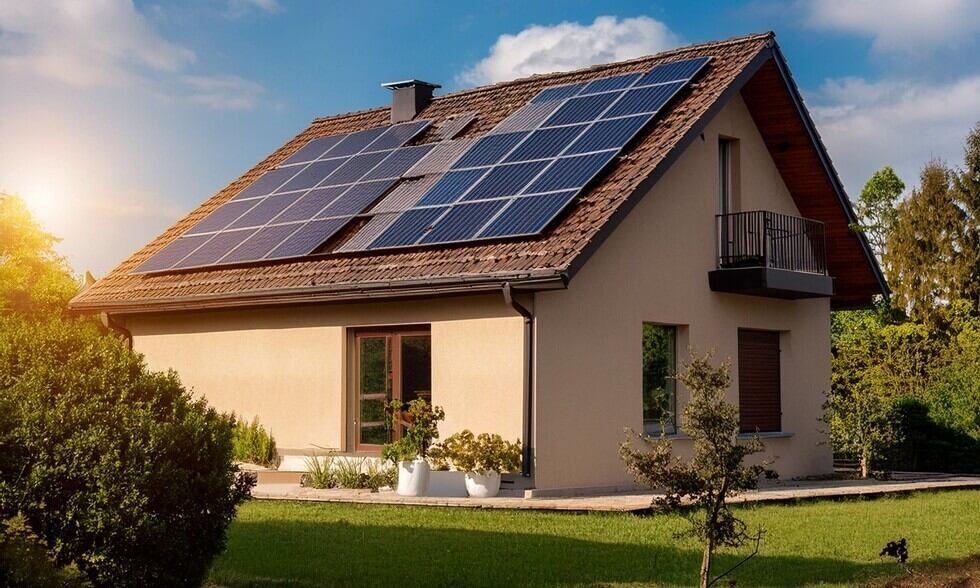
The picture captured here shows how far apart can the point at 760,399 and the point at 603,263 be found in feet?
16.5

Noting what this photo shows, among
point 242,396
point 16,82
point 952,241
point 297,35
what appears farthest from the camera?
point 952,241

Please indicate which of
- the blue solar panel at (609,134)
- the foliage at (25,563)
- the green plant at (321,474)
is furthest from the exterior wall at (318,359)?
the foliage at (25,563)

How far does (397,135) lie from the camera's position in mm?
21609

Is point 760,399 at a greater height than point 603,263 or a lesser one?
lesser

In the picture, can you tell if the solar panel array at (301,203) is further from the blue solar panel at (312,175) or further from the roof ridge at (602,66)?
the roof ridge at (602,66)

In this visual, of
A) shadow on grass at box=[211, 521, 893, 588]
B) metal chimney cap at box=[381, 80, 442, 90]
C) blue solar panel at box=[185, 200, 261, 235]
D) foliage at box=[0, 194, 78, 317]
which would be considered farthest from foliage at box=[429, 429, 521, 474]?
foliage at box=[0, 194, 78, 317]

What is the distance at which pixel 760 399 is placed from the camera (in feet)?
66.7

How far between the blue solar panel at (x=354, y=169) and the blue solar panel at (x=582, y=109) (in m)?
3.10

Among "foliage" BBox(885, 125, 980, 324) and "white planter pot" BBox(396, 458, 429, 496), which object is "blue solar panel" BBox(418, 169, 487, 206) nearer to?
"white planter pot" BBox(396, 458, 429, 496)

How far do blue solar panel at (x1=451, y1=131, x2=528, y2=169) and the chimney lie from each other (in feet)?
12.9

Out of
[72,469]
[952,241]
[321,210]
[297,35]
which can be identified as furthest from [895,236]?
[72,469]

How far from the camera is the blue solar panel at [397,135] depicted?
21161 millimetres

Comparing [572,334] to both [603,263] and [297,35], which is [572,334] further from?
[297,35]

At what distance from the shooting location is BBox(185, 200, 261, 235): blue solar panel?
20953mm
